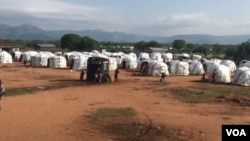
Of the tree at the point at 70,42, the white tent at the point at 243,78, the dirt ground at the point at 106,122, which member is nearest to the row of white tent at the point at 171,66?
the white tent at the point at 243,78

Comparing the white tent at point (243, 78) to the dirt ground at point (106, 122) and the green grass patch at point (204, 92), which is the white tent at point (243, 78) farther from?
the dirt ground at point (106, 122)


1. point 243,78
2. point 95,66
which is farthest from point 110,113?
point 243,78

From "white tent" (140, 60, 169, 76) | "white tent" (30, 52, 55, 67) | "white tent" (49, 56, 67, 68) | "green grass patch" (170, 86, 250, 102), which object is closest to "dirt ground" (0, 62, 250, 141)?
"green grass patch" (170, 86, 250, 102)

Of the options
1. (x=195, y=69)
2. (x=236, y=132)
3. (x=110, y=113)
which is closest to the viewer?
(x=236, y=132)

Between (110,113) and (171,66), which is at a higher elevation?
(171,66)

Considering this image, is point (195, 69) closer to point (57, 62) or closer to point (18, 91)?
point (57, 62)

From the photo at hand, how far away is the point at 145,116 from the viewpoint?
59.4 feet

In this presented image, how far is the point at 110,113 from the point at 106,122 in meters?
1.95

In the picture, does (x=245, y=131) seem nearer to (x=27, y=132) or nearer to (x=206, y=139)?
(x=206, y=139)

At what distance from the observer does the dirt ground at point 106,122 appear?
47.2ft

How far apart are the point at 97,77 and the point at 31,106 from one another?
12206 mm

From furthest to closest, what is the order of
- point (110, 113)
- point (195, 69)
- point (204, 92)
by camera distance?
point (195, 69)
point (204, 92)
point (110, 113)

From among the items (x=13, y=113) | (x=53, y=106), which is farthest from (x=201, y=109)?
(x=13, y=113)

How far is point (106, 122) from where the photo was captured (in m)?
16.6
